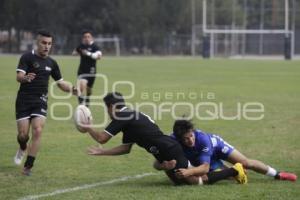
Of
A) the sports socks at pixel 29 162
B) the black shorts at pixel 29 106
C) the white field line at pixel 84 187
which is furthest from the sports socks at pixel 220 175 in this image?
the black shorts at pixel 29 106

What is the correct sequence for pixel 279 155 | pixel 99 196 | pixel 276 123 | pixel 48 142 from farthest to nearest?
pixel 276 123 → pixel 48 142 → pixel 279 155 → pixel 99 196

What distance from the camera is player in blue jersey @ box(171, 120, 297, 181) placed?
9141 mm

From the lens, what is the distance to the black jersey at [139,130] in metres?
9.11

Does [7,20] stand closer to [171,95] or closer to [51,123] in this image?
[171,95]

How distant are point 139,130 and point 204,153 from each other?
0.88 m

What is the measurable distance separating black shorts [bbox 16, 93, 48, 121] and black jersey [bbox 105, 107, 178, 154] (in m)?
1.58

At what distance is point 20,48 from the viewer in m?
75.9

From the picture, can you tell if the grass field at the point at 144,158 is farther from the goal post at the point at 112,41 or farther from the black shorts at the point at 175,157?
the goal post at the point at 112,41

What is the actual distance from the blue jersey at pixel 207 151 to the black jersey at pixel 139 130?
30cm

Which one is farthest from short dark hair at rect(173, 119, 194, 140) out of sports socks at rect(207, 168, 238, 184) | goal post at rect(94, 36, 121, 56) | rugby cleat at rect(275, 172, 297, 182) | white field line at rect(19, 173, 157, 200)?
goal post at rect(94, 36, 121, 56)

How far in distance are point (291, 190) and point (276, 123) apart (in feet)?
24.1

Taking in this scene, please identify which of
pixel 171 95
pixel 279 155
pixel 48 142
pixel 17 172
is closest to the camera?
pixel 17 172

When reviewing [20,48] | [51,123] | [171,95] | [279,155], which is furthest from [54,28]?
[279,155]

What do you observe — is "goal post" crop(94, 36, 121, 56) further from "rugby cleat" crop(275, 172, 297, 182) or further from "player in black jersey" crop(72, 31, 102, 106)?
"rugby cleat" crop(275, 172, 297, 182)
